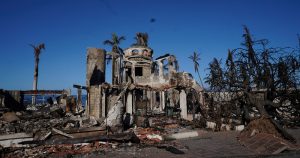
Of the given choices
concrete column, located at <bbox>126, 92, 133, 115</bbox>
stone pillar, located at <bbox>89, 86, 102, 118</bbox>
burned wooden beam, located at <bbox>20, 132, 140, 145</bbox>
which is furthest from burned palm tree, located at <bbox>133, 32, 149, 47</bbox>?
burned wooden beam, located at <bbox>20, 132, 140, 145</bbox>

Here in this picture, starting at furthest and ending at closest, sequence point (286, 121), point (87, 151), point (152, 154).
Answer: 1. point (286, 121)
2. point (87, 151)
3. point (152, 154)

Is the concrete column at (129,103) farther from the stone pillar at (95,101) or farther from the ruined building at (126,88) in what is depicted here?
the stone pillar at (95,101)

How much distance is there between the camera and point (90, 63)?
2267 centimetres

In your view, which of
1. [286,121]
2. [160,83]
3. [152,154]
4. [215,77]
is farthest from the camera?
[160,83]

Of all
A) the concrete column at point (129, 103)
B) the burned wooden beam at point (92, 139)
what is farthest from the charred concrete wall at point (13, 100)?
the burned wooden beam at point (92, 139)

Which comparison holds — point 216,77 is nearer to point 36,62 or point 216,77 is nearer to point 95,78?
point 95,78

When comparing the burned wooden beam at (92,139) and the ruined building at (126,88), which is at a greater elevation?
the ruined building at (126,88)

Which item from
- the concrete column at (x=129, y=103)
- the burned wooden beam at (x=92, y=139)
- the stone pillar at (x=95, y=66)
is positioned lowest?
the burned wooden beam at (x=92, y=139)

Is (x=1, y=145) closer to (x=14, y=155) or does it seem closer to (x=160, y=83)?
(x=14, y=155)

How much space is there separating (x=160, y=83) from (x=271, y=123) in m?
13.5

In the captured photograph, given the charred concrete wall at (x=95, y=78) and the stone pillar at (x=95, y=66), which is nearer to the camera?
the charred concrete wall at (x=95, y=78)

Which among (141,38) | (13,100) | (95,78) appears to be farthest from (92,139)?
(141,38)

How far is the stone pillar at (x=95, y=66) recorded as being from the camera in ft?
73.5

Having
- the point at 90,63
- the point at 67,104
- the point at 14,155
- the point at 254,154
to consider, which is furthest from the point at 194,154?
the point at 67,104
